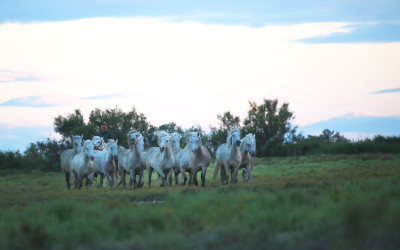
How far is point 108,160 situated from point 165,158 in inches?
106

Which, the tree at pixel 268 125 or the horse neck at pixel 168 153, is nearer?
the horse neck at pixel 168 153

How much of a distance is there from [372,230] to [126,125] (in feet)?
136

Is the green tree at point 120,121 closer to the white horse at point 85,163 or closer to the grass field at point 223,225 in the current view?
the white horse at point 85,163

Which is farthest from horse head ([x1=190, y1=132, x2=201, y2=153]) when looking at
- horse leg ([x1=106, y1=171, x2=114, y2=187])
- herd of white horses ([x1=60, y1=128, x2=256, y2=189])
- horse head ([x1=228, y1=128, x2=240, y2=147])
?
horse leg ([x1=106, y1=171, x2=114, y2=187])

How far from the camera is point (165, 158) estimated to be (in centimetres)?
2262

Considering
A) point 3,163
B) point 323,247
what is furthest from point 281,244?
point 3,163

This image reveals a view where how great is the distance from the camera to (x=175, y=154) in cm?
2372

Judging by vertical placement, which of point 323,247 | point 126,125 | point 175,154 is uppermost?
point 126,125

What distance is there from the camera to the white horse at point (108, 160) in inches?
921

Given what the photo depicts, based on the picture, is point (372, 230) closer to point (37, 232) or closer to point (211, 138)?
point (37, 232)

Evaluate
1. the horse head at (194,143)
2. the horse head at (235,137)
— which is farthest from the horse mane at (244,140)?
the horse head at (194,143)

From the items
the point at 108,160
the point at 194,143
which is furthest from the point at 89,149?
the point at 194,143

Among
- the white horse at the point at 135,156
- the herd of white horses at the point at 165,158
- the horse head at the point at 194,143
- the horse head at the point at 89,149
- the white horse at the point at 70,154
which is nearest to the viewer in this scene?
the horse head at the point at 194,143

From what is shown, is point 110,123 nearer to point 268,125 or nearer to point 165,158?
point 268,125
